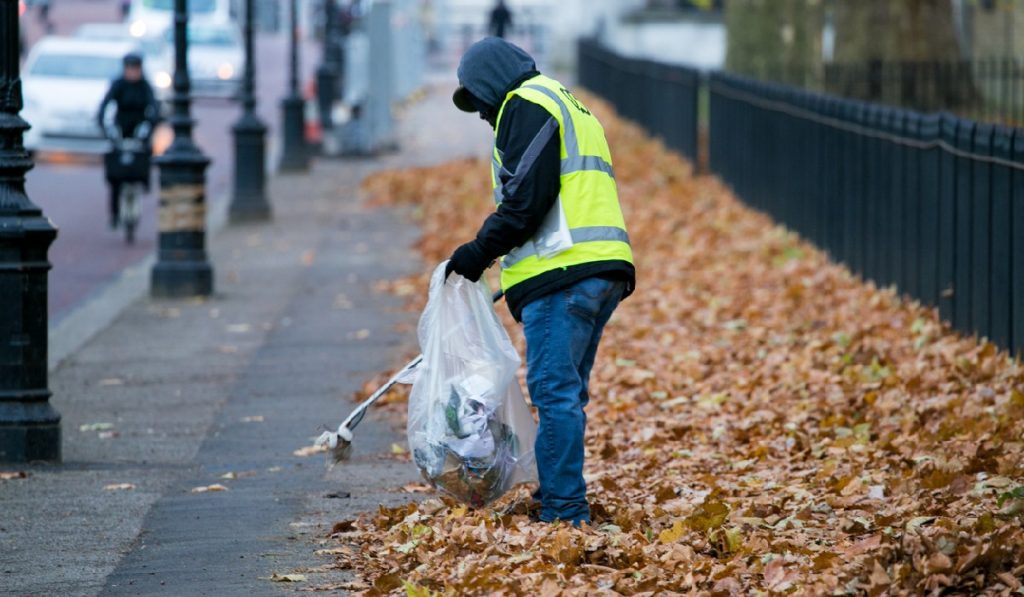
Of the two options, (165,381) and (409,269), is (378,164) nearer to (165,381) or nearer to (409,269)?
(409,269)

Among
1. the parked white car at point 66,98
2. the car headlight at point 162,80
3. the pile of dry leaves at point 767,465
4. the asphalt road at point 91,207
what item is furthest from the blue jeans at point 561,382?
the car headlight at point 162,80

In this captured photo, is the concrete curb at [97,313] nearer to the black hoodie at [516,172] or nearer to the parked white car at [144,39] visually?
the black hoodie at [516,172]

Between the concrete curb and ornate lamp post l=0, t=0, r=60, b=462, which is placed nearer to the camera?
ornate lamp post l=0, t=0, r=60, b=462

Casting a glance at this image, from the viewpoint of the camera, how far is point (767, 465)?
7672 mm

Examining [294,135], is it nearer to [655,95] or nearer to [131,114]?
[655,95]

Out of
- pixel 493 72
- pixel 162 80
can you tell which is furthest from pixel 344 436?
pixel 162 80

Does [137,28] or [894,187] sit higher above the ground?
[137,28]

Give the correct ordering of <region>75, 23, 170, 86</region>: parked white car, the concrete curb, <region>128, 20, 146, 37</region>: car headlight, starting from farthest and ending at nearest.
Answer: <region>128, 20, 146, 37</region>: car headlight
<region>75, 23, 170, 86</region>: parked white car
the concrete curb

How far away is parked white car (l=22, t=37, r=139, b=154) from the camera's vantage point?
25.8m

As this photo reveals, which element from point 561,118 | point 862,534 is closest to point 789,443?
point 862,534

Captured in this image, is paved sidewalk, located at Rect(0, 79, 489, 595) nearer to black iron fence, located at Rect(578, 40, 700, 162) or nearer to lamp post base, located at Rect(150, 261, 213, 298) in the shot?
lamp post base, located at Rect(150, 261, 213, 298)

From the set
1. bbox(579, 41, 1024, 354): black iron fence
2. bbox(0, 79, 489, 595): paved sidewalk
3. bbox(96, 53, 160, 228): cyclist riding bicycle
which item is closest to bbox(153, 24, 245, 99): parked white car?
bbox(96, 53, 160, 228): cyclist riding bicycle

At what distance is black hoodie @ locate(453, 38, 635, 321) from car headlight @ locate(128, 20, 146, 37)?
38.1m

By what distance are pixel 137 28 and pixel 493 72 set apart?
3972 cm
